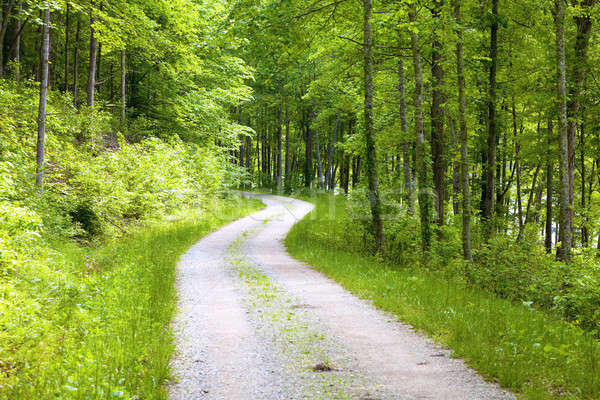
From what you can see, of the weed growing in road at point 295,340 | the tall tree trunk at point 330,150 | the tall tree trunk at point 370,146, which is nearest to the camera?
the weed growing in road at point 295,340

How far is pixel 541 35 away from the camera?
15.7m

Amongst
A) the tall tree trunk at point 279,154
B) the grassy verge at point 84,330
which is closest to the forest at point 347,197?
the grassy verge at point 84,330

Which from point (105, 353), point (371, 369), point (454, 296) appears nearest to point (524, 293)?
point (454, 296)

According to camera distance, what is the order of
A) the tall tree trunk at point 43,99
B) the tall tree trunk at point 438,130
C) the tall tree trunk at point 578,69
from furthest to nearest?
the tall tree trunk at point 438,130 < the tall tree trunk at point 578,69 < the tall tree trunk at point 43,99

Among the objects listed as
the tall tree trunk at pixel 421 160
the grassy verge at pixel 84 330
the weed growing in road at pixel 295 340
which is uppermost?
the tall tree trunk at pixel 421 160

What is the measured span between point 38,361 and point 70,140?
1556cm

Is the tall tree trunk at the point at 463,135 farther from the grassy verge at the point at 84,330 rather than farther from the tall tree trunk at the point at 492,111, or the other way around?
the grassy verge at the point at 84,330

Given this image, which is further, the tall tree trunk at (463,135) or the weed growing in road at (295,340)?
the tall tree trunk at (463,135)

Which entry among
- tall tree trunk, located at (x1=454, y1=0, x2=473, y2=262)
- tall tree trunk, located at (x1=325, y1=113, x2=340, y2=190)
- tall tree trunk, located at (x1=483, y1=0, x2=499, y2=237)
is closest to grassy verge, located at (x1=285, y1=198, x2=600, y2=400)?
tall tree trunk, located at (x1=454, y1=0, x2=473, y2=262)

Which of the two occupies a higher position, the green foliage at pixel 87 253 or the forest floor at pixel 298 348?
the green foliage at pixel 87 253

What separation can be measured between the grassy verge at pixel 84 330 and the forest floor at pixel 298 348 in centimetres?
42

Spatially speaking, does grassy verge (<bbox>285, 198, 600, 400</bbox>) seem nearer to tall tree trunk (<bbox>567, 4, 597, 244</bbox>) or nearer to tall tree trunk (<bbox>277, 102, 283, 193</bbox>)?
tall tree trunk (<bbox>567, 4, 597, 244</bbox>)

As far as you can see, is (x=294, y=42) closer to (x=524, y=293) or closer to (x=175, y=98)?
(x=524, y=293)

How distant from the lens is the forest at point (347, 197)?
540 centimetres
